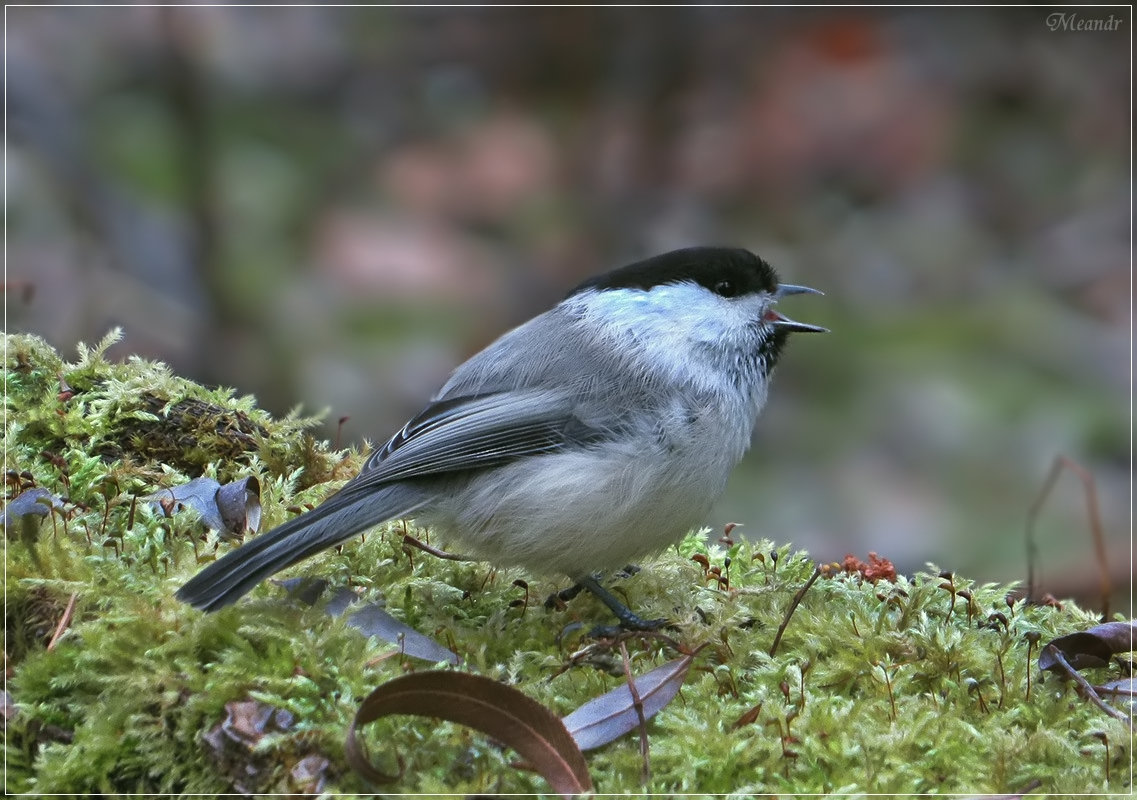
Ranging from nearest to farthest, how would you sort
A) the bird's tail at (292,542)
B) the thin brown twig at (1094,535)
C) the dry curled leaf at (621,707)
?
1. the dry curled leaf at (621,707)
2. the bird's tail at (292,542)
3. the thin brown twig at (1094,535)

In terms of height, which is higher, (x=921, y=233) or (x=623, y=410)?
(x=921, y=233)

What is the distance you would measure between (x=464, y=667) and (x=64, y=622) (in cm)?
60

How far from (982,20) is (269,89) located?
465 cm

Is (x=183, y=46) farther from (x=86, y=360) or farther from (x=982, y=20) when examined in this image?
(x=982, y=20)

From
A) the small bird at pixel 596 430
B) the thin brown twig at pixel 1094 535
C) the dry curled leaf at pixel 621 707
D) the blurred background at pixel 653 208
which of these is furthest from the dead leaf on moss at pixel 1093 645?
the blurred background at pixel 653 208

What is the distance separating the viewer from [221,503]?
2027mm

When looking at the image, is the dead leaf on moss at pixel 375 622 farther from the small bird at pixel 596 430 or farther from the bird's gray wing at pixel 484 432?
the bird's gray wing at pixel 484 432

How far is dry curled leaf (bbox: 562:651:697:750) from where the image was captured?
1.50 metres

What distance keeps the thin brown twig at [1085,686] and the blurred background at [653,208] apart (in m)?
2.31

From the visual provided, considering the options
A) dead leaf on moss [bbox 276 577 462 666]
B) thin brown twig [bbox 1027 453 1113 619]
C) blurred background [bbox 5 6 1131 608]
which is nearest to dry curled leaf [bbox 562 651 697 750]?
dead leaf on moss [bbox 276 577 462 666]

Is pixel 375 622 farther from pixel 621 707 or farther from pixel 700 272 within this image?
pixel 700 272

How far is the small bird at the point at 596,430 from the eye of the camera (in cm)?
212

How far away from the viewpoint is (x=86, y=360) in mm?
2369

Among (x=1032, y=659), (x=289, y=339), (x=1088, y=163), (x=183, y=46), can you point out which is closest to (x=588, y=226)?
(x=289, y=339)
